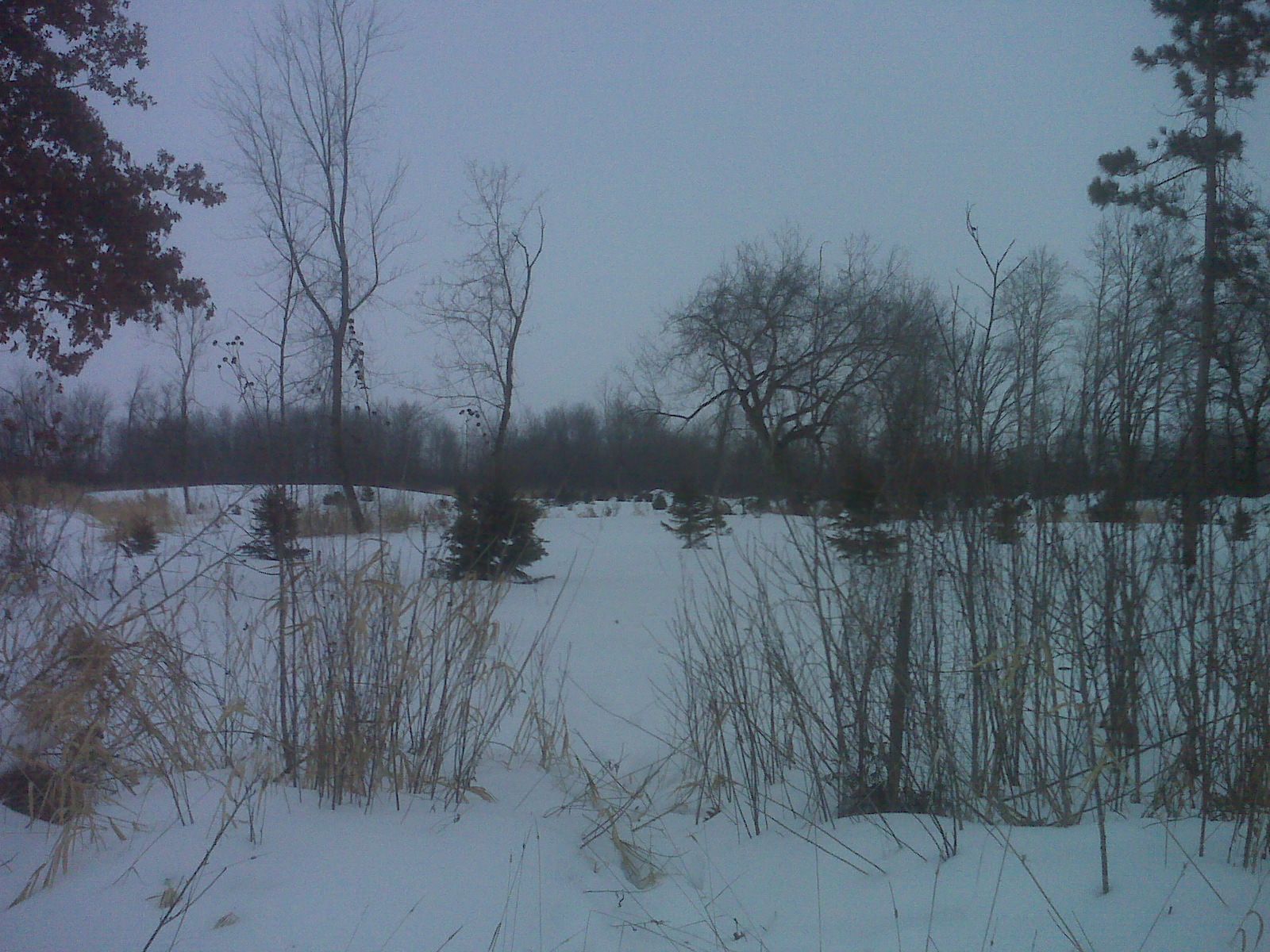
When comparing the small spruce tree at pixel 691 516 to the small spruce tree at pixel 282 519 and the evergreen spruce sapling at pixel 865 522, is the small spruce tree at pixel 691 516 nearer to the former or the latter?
the evergreen spruce sapling at pixel 865 522

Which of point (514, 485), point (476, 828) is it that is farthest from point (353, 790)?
point (514, 485)

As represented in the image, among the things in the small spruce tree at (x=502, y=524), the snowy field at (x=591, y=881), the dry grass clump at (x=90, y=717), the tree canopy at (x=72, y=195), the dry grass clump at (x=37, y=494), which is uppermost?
the tree canopy at (x=72, y=195)

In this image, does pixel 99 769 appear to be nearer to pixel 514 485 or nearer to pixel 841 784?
pixel 841 784

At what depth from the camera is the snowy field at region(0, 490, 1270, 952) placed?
8.84ft

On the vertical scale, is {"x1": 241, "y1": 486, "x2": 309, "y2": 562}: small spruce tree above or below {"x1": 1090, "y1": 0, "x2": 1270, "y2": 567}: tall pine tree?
below

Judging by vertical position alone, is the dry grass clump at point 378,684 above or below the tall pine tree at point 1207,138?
below

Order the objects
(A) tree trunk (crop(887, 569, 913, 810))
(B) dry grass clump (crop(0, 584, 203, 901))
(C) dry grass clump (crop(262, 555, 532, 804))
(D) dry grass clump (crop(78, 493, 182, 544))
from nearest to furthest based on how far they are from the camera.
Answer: (B) dry grass clump (crop(0, 584, 203, 901))
(A) tree trunk (crop(887, 569, 913, 810))
(C) dry grass clump (crop(262, 555, 532, 804))
(D) dry grass clump (crop(78, 493, 182, 544))

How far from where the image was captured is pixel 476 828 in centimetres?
361

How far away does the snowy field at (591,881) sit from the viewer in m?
2.69

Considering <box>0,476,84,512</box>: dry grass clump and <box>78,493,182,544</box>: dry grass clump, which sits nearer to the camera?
<box>0,476,84,512</box>: dry grass clump

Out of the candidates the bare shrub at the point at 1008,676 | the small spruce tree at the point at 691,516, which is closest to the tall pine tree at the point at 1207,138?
the bare shrub at the point at 1008,676

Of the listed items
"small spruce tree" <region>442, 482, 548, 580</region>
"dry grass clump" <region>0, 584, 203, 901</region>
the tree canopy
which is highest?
the tree canopy

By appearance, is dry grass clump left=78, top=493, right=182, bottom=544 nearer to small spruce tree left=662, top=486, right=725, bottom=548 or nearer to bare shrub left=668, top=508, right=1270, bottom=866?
bare shrub left=668, top=508, right=1270, bottom=866

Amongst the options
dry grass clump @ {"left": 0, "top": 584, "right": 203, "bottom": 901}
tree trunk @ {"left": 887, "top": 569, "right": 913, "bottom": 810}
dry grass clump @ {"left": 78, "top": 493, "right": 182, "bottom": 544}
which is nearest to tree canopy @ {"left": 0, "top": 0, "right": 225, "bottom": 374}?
dry grass clump @ {"left": 78, "top": 493, "right": 182, "bottom": 544}
